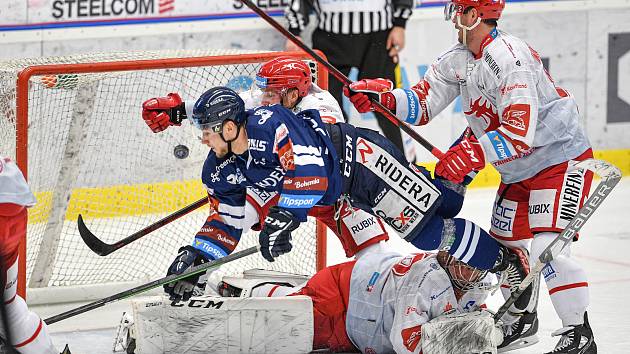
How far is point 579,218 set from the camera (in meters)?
4.36

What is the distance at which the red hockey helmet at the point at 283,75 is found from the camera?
16.4 ft

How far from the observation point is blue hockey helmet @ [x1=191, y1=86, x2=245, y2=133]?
4195 millimetres

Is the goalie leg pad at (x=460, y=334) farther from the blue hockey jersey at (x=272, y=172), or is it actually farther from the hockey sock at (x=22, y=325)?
the hockey sock at (x=22, y=325)

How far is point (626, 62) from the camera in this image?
795cm

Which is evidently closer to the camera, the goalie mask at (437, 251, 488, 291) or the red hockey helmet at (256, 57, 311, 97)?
the goalie mask at (437, 251, 488, 291)

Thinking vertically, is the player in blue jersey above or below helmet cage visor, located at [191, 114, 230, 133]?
below

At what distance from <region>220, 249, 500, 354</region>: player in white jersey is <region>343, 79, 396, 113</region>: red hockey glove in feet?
1.85

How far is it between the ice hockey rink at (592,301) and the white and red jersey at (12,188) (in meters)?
0.95

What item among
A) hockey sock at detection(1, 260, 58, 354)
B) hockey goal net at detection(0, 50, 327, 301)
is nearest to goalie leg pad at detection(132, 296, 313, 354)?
hockey sock at detection(1, 260, 58, 354)

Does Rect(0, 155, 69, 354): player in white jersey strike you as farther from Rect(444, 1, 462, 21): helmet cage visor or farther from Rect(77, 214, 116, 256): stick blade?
Rect(444, 1, 462, 21): helmet cage visor

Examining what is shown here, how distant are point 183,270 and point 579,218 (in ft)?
4.22

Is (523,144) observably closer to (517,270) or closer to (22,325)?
(517,270)

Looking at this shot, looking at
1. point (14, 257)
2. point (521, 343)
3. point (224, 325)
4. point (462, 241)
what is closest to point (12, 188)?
point (14, 257)

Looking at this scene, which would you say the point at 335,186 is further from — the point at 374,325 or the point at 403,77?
the point at 403,77
